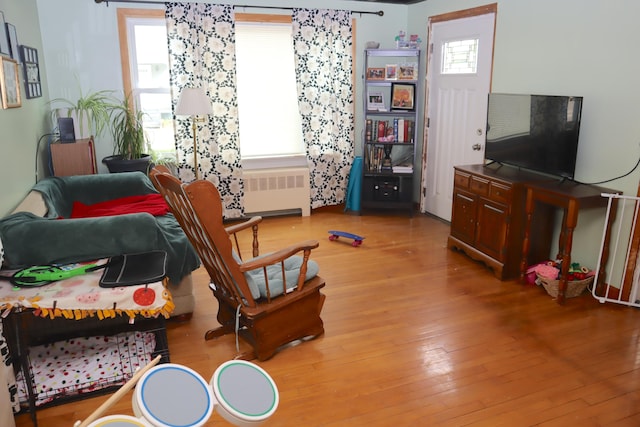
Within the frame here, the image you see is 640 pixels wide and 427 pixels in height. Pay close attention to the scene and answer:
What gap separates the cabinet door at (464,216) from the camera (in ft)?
14.0

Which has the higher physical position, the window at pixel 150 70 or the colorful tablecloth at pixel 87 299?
the window at pixel 150 70

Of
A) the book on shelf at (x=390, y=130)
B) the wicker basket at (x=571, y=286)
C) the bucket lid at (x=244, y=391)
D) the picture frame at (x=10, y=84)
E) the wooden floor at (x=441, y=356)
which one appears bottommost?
the wooden floor at (x=441, y=356)

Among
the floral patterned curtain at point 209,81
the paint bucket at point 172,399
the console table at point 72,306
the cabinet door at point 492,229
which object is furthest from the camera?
the floral patterned curtain at point 209,81

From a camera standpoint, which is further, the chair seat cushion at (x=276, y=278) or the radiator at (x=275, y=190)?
the radiator at (x=275, y=190)

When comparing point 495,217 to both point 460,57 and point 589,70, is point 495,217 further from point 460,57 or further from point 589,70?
point 460,57

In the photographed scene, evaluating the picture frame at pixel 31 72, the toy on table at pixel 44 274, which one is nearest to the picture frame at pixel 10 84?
the picture frame at pixel 31 72

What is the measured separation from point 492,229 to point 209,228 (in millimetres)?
2513

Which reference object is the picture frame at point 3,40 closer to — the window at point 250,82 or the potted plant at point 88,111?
the potted plant at point 88,111

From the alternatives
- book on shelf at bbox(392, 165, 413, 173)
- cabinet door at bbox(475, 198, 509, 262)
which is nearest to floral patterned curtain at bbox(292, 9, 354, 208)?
book on shelf at bbox(392, 165, 413, 173)

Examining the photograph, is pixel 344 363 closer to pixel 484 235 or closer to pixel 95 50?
pixel 484 235

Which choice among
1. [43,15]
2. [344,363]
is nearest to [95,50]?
[43,15]

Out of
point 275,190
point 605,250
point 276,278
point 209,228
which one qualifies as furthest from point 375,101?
point 209,228

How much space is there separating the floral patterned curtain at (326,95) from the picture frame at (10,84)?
109 inches

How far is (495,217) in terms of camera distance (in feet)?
13.0
